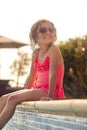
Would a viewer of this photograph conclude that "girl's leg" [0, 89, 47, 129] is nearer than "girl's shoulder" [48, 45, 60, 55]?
Yes

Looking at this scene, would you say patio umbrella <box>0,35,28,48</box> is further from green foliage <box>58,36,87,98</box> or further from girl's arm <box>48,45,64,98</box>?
girl's arm <box>48,45,64,98</box>

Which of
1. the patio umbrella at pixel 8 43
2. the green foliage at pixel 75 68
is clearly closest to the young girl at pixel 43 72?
the patio umbrella at pixel 8 43

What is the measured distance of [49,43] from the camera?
179 inches

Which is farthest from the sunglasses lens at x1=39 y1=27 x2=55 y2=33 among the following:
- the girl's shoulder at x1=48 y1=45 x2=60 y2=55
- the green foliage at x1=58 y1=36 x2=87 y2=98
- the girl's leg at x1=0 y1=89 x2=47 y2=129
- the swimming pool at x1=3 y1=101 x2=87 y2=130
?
the green foliage at x1=58 y1=36 x2=87 y2=98

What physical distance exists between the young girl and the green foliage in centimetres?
1337

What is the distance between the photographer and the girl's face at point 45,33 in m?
4.57

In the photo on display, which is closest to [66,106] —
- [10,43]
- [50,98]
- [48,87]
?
[50,98]

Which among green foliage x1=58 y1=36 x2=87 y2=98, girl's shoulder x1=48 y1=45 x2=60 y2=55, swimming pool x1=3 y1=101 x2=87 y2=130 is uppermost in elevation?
girl's shoulder x1=48 y1=45 x2=60 y2=55

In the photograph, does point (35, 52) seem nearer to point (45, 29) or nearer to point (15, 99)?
point (45, 29)

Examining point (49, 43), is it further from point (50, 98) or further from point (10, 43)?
point (10, 43)

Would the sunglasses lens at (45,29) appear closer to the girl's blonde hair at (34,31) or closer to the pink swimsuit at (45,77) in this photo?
the girl's blonde hair at (34,31)

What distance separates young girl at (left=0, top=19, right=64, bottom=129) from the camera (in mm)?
4145

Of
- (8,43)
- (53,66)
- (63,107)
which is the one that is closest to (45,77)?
(53,66)

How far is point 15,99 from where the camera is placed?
416cm
